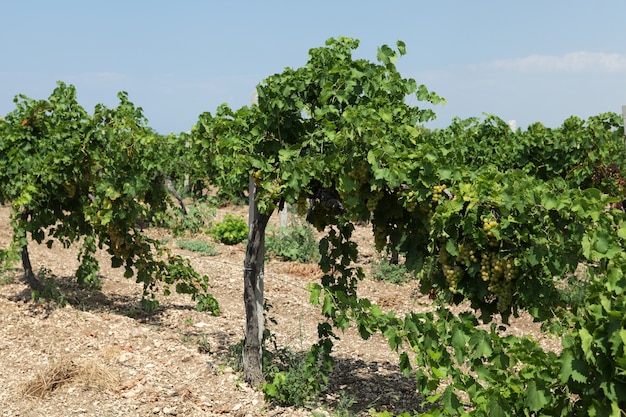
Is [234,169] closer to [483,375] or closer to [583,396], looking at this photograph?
[483,375]

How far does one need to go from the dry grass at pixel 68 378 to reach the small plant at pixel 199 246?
17.0ft

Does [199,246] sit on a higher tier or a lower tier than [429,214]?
lower

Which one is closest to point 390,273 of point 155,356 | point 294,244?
point 294,244

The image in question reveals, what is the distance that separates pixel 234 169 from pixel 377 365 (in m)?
2.53

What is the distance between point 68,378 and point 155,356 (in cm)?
81

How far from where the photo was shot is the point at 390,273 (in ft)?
30.6

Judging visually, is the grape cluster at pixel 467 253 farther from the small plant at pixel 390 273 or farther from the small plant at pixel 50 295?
the small plant at pixel 390 273

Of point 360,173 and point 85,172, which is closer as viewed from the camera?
point 360,173

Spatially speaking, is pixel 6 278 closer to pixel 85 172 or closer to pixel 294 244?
pixel 85 172

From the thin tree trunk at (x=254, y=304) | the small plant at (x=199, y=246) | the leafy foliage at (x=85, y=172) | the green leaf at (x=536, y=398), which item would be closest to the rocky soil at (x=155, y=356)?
the thin tree trunk at (x=254, y=304)

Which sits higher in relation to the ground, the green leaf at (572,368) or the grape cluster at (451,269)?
the grape cluster at (451,269)

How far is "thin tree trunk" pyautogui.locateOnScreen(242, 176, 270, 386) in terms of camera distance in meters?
5.20

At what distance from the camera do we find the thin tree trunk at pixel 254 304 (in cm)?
520

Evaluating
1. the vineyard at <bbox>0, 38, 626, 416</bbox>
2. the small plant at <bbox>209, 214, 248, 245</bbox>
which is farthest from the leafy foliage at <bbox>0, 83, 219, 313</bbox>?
the small plant at <bbox>209, 214, 248, 245</bbox>
